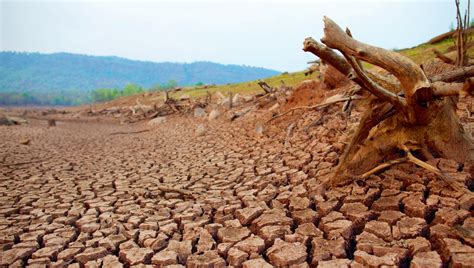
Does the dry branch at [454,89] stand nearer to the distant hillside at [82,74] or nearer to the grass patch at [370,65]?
the grass patch at [370,65]

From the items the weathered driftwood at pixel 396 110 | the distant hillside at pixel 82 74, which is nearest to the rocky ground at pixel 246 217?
the weathered driftwood at pixel 396 110

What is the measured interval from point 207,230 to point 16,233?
1.49 m

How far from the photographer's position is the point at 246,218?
2379mm

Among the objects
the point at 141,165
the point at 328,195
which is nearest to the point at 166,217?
the point at 328,195

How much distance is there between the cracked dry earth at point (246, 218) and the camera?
1.83 m

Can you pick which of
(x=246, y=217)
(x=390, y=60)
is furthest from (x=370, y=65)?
(x=246, y=217)

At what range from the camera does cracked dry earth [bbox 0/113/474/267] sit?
183 cm

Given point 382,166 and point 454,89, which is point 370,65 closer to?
point 382,166

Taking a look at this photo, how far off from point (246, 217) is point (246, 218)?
0.04ft

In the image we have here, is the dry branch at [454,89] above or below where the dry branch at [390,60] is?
below

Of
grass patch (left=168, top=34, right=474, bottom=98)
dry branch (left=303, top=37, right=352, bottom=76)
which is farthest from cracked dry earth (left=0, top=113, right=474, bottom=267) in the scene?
grass patch (left=168, top=34, right=474, bottom=98)

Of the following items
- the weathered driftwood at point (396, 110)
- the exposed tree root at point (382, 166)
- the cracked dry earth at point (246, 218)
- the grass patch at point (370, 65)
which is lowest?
the cracked dry earth at point (246, 218)

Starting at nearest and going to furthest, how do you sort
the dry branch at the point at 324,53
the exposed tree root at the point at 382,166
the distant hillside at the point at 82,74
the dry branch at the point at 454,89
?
1. the dry branch at the point at 454,89
2. the dry branch at the point at 324,53
3. the exposed tree root at the point at 382,166
4. the distant hillside at the point at 82,74

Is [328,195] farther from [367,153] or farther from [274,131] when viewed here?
[274,131]
